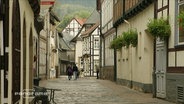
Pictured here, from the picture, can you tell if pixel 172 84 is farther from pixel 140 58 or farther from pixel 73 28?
pixel 73 28

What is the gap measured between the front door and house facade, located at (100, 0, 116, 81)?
2011 cm

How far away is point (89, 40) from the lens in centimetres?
7819

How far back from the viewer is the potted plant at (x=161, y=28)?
19206mm

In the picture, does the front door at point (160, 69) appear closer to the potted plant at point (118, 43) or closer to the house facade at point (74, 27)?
the potted plant at point (118, 43)

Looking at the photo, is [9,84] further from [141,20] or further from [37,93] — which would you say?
[141,20]

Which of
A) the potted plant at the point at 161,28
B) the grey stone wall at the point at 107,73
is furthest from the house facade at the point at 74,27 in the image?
the potted plant at the point at 161,28

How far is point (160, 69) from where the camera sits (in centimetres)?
2127

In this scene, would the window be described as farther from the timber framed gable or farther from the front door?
the timber framed gable

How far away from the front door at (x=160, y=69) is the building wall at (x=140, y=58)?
2707 mm

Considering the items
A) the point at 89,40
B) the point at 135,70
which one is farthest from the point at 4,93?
the point at 89,40

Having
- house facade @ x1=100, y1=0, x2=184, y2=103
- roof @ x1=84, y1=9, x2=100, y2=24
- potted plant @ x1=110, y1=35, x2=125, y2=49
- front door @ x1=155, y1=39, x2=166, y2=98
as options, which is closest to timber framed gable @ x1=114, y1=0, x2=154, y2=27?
house facade @ x1=100, y1=0, x2=184, y2=103

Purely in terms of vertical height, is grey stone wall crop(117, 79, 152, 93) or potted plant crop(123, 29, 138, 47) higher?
potted plant crop(123, 29, 138, 47)

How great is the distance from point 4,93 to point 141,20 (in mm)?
20656

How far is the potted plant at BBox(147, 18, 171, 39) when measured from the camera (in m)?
19.2
